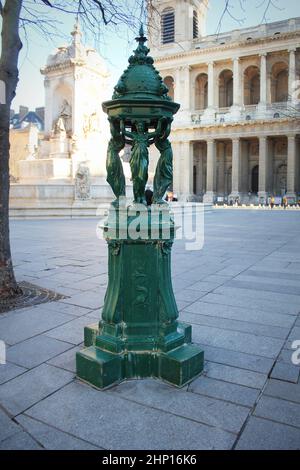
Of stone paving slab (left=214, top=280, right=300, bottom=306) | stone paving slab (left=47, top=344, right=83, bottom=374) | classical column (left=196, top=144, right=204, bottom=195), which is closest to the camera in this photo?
stone paving slab (left=47, top=344, right=83, bottom=374)

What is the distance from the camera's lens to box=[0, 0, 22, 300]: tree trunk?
529cm

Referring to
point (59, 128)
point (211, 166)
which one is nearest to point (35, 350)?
point (59, 128)

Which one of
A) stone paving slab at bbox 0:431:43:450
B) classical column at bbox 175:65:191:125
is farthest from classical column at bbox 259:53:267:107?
stone paving slab at bbox 0:431:43:450

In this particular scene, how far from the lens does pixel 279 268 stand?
295 inches

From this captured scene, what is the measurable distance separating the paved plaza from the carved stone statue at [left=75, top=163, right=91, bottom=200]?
521 inches

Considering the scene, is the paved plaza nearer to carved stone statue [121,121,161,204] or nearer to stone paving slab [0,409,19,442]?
stone paving slab [0,409,19,442]

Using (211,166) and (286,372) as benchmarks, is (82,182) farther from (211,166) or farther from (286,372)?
(211,166)

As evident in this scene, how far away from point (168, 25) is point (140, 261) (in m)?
60.0

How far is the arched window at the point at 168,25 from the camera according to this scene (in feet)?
179

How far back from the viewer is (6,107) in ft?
17.6

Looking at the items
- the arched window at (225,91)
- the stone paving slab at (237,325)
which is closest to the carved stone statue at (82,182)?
the stone paving slab at (237,325)

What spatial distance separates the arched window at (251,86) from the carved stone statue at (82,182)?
39572 millimetres

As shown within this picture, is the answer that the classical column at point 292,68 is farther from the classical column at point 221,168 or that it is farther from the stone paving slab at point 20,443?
the stone paving slab at point 20,443
